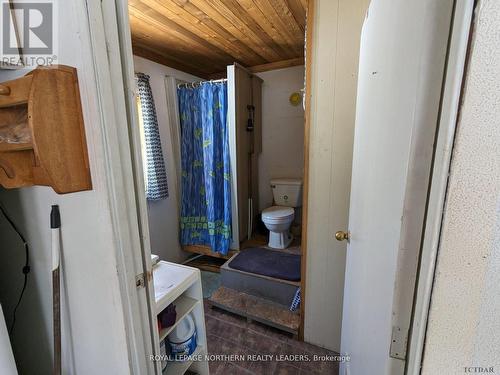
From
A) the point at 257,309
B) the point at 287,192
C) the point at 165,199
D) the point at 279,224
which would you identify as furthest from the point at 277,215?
the point at 165,199

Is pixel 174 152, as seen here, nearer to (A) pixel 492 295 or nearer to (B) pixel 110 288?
(B) pixel 110 288

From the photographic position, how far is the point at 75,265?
0.70 m

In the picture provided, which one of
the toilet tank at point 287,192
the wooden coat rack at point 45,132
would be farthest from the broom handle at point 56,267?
the toilet tank at point 287,192

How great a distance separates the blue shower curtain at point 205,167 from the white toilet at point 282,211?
1.54 ft

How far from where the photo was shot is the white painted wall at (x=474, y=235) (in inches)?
12.5

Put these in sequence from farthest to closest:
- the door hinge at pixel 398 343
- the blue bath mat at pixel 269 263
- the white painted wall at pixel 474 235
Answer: the blue bath mat at pixel 269 263 → the door hinge at pixel 398 343 → the white painted wall at pixel 474 235

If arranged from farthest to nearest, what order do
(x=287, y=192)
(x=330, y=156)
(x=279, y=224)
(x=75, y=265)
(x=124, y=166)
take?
(x=287, y=192) → (x=279, y=224) → (x=330, y=156) → (x=75, y=265) → (x=124, y=166)

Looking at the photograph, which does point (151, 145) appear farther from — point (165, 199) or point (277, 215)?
point (277, 215)

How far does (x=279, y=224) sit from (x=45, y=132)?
197cm

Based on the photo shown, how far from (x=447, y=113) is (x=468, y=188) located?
4.8 inches

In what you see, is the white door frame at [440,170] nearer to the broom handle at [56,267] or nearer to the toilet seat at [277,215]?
the broom handle at [56,267]

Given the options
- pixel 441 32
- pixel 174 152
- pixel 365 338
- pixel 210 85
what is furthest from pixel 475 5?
pixel 174 152

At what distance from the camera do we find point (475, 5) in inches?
12.3

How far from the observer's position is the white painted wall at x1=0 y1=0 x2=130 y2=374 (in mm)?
552
